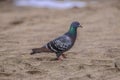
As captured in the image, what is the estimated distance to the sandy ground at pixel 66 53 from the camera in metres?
7.31

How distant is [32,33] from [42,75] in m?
4.25

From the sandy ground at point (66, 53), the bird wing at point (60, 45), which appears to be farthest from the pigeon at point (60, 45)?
the sandy ground at point (66, 53)

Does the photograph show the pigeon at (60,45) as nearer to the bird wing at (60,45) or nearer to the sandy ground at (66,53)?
the bird wing at (60,45)

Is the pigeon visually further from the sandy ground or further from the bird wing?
the sandy ground

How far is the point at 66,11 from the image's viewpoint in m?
15.7

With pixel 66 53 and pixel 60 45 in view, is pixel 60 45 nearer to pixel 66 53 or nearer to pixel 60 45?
pixel 60 45

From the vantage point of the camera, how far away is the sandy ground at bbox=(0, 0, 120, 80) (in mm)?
7312

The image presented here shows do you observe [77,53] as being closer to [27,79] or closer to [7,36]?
[27,79]

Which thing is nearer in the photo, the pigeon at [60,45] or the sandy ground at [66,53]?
the sandy ground at [66,53]

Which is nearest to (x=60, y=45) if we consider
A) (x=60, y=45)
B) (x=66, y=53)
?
(x=60, y=45)

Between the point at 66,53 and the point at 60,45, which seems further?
the point at 66,53

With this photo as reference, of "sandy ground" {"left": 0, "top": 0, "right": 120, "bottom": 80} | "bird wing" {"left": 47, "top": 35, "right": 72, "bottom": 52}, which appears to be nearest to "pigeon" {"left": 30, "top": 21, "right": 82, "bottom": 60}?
"bird wing" {"left": 47, "top": 35, "right": 72, "bottom": 52}

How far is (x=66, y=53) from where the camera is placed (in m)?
8.61

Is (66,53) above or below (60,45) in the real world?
below
